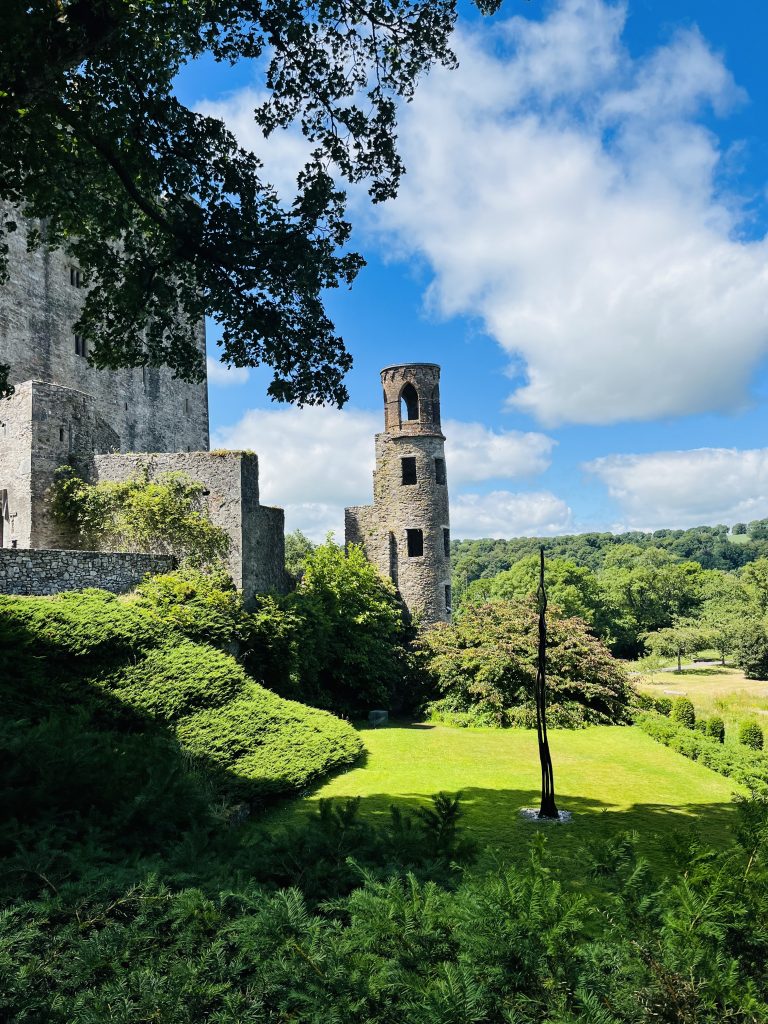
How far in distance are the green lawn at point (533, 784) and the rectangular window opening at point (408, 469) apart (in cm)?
1137

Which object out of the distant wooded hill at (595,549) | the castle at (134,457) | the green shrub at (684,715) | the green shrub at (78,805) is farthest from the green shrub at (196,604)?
the distant wooded hill at (595,549)

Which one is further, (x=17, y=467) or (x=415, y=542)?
(x=415, y=542)

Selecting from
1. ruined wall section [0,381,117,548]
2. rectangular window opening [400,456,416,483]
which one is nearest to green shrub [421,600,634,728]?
rectangular window opening [400,456,416,483]

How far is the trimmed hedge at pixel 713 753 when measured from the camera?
A: 50.3 feet

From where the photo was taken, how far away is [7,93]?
23.6 feet

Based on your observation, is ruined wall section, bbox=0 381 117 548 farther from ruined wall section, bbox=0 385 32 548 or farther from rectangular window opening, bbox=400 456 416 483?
rectangular window opening, bbox=400 456 416 483

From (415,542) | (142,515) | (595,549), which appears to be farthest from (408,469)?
(595,549)

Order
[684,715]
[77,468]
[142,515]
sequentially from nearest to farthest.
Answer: [142,515] → [77,468] → [684,715]

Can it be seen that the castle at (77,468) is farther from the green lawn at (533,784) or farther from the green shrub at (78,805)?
the green shrub at (78,805)

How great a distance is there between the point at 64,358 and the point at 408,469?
1450cm

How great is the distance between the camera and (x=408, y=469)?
2933cm

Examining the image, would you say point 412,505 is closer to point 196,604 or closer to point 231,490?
point 231,490

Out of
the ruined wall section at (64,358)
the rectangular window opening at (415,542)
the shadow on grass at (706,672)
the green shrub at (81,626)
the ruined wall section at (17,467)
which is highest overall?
the ruined wall section at (64,358)

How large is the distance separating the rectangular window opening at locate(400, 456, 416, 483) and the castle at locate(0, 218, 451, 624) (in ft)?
0.15
